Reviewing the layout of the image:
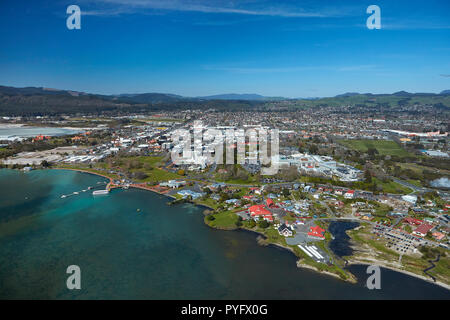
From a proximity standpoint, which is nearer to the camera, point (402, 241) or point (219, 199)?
point (402, 241)

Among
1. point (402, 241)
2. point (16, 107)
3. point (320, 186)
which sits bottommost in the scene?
point (402, 241)

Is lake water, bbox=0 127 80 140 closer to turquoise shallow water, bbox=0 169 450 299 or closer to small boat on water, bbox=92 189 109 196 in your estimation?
turquoise shallow water, bbox=0 169 450 299

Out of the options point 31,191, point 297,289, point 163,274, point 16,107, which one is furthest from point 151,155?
point 16,107

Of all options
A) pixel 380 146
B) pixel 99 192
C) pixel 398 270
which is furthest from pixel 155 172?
pixel 380 146

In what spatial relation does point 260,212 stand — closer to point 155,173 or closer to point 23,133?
point 155,173

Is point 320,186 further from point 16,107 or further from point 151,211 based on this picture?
point 16,107
